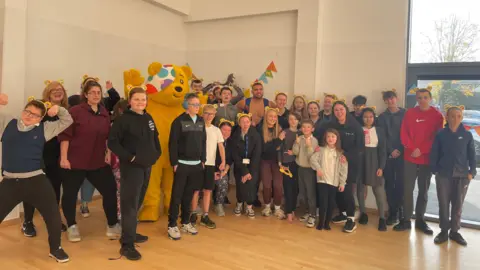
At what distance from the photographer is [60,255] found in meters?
2.94

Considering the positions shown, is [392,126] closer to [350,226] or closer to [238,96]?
[350,226]

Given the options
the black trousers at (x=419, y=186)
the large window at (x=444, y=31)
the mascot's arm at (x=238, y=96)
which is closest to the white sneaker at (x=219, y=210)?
the mascot's arm at (x=238, y=96)

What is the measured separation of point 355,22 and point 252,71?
66.4 inches

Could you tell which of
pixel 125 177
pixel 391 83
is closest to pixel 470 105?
pixel 391 83

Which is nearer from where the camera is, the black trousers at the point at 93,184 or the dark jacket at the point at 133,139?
the dark jacket at the point at 133,139

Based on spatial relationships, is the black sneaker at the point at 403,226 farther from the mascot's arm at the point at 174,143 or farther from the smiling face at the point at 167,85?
the smiling face at the point at 167,85

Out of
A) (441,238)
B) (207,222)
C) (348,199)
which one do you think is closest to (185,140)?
(207,222)

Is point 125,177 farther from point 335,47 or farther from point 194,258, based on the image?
point 335,47

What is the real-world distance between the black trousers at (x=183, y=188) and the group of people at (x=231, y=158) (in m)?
→ 0.01

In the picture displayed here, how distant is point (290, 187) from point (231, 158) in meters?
0.74

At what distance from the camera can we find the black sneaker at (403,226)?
162 inches

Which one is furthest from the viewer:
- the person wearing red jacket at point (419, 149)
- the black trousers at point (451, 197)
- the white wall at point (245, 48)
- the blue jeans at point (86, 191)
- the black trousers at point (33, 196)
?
the white wall at point (245, 48)

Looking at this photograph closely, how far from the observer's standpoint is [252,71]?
5938mm

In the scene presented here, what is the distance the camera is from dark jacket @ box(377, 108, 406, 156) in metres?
4.39
